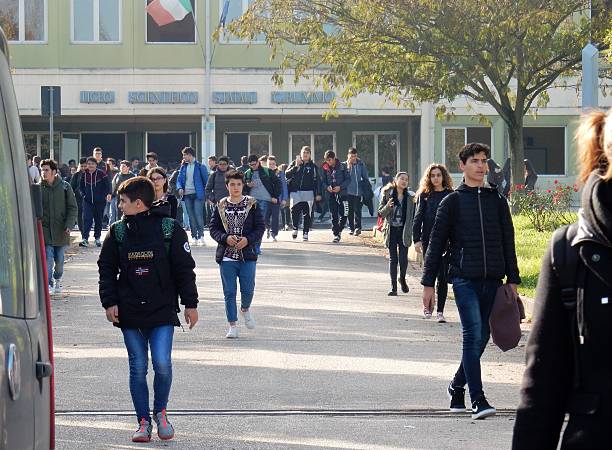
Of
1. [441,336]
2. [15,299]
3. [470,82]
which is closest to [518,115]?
[470,82]

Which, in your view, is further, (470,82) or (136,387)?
(470,82)

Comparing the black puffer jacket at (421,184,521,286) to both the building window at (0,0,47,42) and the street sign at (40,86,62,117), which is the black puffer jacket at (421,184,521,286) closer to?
the street sign at (40,86,62,117)

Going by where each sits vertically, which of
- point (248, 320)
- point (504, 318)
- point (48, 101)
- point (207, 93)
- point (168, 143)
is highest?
point (207, 93)

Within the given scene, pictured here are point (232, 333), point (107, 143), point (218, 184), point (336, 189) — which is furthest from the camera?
point (107, 143)

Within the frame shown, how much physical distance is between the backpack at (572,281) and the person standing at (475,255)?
5.73m

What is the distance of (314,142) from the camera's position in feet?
153

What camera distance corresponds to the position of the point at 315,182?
27969mm

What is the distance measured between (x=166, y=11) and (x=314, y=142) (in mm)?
6491

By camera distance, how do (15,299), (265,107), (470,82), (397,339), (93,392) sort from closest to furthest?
1. (15,299)
2. (93,392)
3. (397,339)
4. (470,82)
5. (265,107)

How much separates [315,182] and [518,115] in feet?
15.7

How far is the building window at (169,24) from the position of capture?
44812 mm

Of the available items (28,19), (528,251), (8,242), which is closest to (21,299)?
(8,242)

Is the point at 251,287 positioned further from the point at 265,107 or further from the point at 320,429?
the point at 265,107

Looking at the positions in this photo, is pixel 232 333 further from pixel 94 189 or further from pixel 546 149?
pixel 546 149
